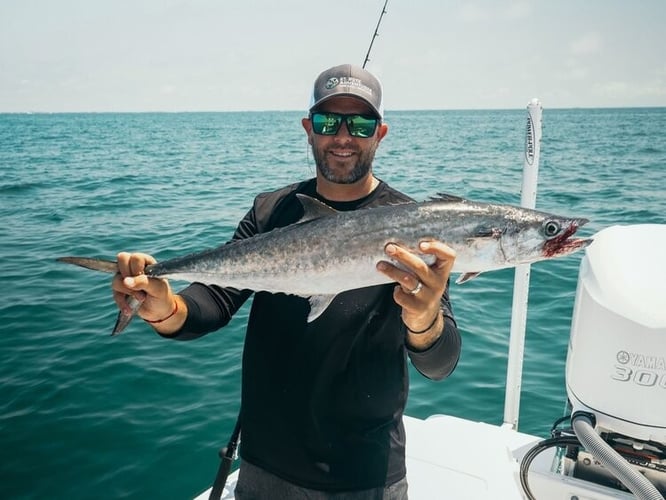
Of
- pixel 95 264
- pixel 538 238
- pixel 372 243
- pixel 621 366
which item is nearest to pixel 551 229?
pixel 538 238

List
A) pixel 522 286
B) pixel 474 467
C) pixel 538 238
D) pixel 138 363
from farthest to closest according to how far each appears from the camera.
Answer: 1. pixel 138 363
2. pixel 522 286
3. pixel 474 467
4. pixel 538 238

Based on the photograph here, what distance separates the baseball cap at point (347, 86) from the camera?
2.96m

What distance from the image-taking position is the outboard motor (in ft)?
10.7

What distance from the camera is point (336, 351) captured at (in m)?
2.75

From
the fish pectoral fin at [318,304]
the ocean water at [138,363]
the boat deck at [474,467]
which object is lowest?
the ocean water at [138,363]

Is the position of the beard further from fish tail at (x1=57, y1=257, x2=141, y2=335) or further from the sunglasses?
fish tail at (x1=57, y1=257, x2=141, y2=335)

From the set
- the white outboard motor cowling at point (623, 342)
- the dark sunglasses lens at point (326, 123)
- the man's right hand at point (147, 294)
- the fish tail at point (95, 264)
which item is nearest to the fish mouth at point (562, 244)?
the white outboard motor cowling at point (623, 342)

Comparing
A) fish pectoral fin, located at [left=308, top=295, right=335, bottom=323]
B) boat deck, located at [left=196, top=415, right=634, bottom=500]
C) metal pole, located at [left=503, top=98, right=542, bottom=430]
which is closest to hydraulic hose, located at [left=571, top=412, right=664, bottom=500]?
boat deck, located at [left=196, top=415, right=634, bottom=500]

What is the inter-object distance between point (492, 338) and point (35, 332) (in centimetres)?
758

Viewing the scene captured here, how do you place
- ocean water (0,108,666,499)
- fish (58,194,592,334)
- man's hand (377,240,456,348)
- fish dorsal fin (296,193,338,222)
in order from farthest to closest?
ocean water (0,108,666,499) < fish dorsal fin (296,193,338,222) < fish (58,194,592,334) < man's hand (377,240,456,348)

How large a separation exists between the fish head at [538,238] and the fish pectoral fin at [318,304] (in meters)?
1.02

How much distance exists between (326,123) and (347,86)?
0.24m

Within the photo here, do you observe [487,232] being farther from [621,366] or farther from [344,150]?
[621,366]

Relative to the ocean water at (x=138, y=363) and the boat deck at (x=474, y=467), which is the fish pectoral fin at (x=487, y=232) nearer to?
the ocean water at (x=138, y=363)
